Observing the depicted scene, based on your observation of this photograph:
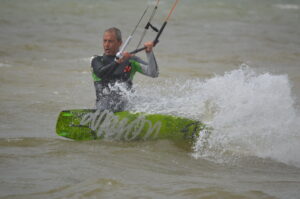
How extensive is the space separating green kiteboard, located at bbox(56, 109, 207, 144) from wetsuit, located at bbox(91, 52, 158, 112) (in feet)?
0.78

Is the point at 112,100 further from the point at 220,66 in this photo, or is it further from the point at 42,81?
the point at 220,66

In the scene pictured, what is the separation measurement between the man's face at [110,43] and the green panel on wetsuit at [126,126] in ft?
2.55

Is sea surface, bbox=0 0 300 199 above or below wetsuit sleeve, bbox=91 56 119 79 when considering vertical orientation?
below

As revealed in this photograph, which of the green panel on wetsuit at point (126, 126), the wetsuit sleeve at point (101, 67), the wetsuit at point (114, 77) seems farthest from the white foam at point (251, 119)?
the wetsuit sleeve at point (101, 67)

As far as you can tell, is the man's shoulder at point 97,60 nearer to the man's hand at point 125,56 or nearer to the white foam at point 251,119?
the man's hand at point 125,56

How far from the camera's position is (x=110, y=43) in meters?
6.20

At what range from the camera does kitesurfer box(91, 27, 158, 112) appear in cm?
615

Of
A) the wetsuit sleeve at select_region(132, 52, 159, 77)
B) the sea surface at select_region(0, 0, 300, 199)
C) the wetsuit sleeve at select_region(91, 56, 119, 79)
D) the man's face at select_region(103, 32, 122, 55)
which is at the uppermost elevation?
the man's face at select_region(103, 32, 122, 55)

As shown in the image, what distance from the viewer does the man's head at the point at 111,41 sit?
615cm

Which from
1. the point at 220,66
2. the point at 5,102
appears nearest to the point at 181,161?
the point at 5,102

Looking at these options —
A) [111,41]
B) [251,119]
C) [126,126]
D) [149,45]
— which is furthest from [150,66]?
[251,119]

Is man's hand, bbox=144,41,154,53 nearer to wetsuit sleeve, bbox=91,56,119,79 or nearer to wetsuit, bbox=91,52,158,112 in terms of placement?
wetsuit, bbox=91,52,158,112

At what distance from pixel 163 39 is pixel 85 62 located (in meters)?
4.29

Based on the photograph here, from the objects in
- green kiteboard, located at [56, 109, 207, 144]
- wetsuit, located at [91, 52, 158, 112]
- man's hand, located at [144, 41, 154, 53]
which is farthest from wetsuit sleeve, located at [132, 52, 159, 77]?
green kiteboard, located at [56, 109, 207, 144]
